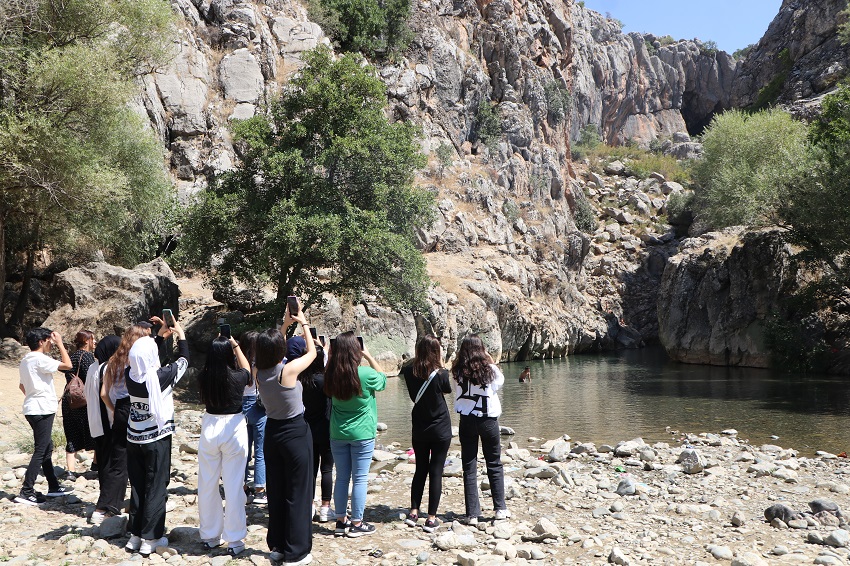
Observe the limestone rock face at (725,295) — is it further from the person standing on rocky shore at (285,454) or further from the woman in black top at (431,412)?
the person standing on rocky shore at (285,454)

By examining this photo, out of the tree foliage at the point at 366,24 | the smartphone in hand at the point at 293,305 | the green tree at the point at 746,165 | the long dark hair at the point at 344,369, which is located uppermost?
the tree foliage at the point at 366,24

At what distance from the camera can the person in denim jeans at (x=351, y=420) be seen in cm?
700

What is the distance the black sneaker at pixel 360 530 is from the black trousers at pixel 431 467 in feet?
2.49

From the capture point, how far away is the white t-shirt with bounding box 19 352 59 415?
7.81 m

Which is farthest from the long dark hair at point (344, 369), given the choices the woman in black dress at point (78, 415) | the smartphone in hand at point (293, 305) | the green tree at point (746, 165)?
the green tree at point (746, 165)

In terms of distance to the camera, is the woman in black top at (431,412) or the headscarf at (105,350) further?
the headscarf at (105,350)

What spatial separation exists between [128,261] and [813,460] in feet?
87.7

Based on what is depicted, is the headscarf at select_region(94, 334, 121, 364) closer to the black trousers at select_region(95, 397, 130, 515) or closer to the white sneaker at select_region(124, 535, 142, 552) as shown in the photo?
the black trousers at select_region(95, 397, 130, 515)

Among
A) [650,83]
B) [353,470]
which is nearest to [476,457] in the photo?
[353,470]

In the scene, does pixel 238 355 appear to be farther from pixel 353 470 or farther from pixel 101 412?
pixel 101 412

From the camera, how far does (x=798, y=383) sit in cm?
2741

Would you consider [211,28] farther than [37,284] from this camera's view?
Yes

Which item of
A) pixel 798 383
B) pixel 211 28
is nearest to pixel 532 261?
pixel 798 383

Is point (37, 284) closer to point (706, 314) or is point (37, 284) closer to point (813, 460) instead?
point (813, 460)
